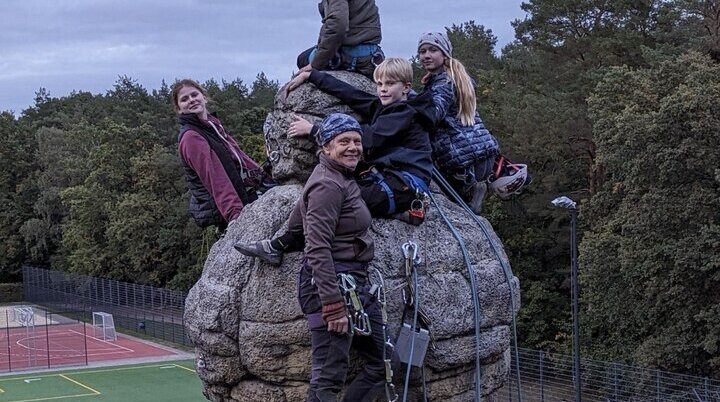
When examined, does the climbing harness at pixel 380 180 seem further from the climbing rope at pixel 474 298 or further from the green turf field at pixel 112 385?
the green turf field at pixel 112 385

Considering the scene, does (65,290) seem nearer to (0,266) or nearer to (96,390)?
(0,266)

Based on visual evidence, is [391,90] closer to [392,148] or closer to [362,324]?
[392,148]

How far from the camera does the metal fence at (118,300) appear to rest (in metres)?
39.6

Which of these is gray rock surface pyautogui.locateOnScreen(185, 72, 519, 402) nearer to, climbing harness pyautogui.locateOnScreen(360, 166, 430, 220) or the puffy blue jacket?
climbing harness pyautogui.locateOnScreen(360, 166, 430, 220)

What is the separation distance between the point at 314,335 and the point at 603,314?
68.7 feet

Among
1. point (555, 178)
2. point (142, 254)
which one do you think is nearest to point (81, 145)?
point (142, 254)

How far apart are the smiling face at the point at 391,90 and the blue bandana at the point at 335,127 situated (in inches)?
21.9

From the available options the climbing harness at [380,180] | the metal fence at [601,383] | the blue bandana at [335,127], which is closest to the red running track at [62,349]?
the metal fence at [601,383]

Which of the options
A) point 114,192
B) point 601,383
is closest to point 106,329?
point 114,192

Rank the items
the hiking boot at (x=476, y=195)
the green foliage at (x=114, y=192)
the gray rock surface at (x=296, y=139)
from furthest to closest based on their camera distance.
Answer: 1. the green foliage at (x=114, y=192)
2. the hiking boot at (x=476, y=195)
3. the gray rock surface at (x=296, y=139)

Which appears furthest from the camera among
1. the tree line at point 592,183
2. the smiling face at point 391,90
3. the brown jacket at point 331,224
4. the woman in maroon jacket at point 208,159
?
the tree line at point 592,183

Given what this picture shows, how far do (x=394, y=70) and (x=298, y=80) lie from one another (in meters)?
0.68

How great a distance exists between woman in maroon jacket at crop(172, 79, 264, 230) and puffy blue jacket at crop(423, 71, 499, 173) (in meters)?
1.34

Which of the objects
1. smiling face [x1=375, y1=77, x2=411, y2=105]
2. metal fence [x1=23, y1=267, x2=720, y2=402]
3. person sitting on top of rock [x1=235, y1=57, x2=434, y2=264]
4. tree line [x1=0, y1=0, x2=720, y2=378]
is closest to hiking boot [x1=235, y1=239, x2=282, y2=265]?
person sitting on top of rock [x1=235, y1=57, x2=434, y2=264]
